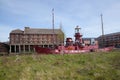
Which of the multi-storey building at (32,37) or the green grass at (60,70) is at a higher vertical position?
the multi-storey building at (32,37)

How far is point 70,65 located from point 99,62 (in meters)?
3.02

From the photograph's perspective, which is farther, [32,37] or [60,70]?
[32,37]

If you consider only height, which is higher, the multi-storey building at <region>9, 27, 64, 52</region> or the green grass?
the multi-storey building at <region>9, 27, 64, 52</region>

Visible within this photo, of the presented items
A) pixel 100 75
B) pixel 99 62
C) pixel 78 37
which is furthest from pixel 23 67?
pixel 78 37

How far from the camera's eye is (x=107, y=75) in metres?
13.3

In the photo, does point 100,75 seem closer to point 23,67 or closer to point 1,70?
point 23,67

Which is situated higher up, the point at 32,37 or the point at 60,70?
the point at 32,37

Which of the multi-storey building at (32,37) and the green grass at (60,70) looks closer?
the green grass at (60,70)

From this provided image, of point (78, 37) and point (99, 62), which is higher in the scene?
point (78, 37)

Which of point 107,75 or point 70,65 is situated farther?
point 70,65

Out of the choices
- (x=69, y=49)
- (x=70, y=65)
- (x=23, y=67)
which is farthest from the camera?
(x=69, y=49)

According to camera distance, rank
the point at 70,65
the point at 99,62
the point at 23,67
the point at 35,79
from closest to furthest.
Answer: the point at 35,79, the point at 23,67, the point at 70,65, the point at 99,62

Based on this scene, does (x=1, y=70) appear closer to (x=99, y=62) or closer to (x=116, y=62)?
(x=99, y=62)

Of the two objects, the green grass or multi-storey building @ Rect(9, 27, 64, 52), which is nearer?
the green grass
